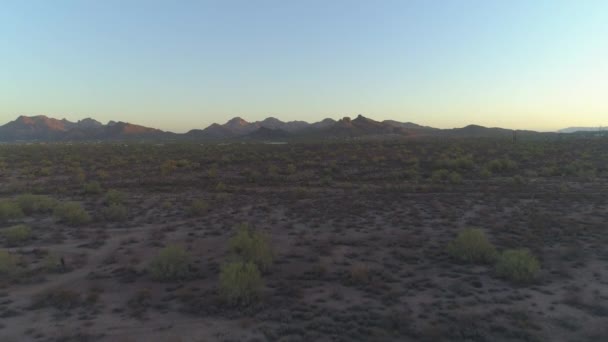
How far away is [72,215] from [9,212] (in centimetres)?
334

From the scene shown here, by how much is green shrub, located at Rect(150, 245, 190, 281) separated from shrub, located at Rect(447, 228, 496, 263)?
26.8 ft

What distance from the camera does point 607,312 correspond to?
322 inches

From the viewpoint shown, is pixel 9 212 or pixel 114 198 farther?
pixel 114 198

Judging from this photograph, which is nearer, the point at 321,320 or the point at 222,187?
the point at 321,320

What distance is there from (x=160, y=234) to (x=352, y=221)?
26.2 feet

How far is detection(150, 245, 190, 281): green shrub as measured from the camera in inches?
418

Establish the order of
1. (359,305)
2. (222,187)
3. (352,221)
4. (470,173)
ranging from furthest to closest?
(470,173) < (222,187) < (352,221) < (359,305)

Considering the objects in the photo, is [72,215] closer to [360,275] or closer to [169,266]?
[169,266]

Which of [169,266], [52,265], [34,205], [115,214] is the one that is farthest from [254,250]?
[34,205]

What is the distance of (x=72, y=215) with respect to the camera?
16.8 metres

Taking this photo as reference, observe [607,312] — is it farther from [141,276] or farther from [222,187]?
[222,187]

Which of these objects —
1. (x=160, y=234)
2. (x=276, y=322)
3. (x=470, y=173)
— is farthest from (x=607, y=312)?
(x=470, y=173)

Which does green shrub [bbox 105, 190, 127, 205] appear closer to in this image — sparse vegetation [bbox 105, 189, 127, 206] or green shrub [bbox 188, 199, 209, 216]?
sparse vegetation [bbox 105, 189, 127, 206]

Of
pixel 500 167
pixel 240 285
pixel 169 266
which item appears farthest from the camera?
pixel 500 167
